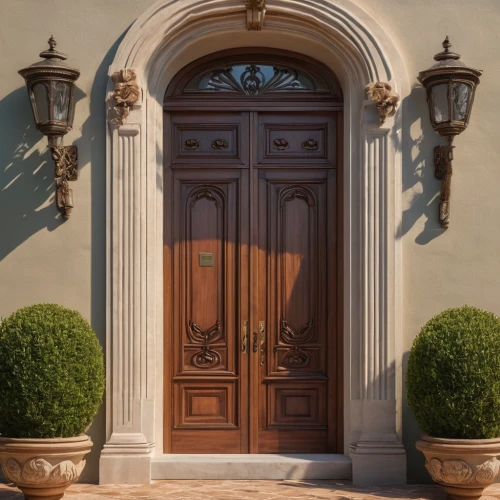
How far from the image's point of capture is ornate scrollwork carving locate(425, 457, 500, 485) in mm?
6883

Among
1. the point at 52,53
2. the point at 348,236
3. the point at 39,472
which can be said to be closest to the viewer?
the point at 39,472

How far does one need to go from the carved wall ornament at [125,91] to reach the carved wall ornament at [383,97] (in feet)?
6.10

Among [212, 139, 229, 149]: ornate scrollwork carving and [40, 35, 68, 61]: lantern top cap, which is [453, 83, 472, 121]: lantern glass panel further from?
[40, 35, 68, 61]: lantern top cap

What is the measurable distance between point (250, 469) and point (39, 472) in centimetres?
177

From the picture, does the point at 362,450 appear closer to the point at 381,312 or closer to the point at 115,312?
the point at 381,312

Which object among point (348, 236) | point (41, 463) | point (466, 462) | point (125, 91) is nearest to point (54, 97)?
point (125, 91)

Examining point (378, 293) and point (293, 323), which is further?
point (293, 323)

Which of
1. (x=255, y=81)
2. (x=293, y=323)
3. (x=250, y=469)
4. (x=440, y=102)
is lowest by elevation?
(x=250, y=469)

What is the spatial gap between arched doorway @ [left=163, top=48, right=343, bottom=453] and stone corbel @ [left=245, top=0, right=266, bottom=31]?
681 millimetres

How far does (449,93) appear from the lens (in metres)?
7.45

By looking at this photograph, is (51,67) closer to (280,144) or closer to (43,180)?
(43,180)

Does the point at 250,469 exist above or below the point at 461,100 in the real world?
below

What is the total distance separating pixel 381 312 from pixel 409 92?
1.78 metres

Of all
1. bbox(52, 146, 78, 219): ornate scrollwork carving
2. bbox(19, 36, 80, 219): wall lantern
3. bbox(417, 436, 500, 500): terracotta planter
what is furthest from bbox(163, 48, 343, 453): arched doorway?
bbox(417, 436, 500, 500): terracotta planter
